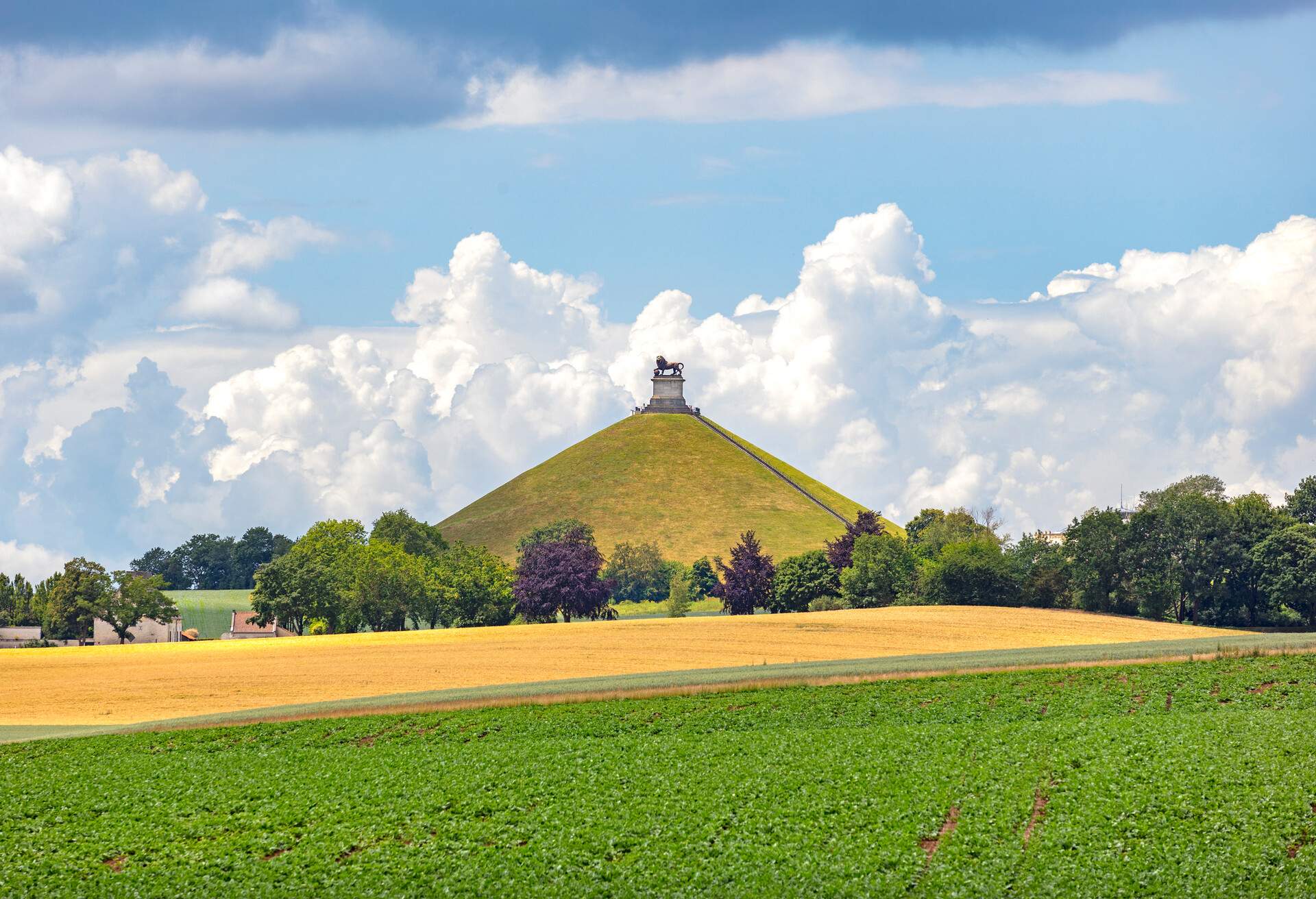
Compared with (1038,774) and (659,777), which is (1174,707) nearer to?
(1038,774)

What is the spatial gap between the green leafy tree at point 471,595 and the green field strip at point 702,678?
63575mm

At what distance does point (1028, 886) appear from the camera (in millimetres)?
29188

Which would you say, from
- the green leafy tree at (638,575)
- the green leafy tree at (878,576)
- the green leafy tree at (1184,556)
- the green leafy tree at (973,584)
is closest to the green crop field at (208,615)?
the green leafy tree at (638,575)

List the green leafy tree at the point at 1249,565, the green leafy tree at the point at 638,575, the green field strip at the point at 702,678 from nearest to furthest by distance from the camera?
the green field strip at the point at 702,678 → the green leafy tree at the point at 1249,565 → the green leafy tree at the point at 638,575

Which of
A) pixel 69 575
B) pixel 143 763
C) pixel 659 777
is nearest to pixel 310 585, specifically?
pixel 69 575

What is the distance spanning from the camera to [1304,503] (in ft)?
518

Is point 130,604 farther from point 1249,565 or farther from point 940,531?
point 1249,565

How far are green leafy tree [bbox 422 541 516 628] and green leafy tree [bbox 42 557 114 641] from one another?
33454 mm

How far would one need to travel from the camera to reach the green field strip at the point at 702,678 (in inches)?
2179

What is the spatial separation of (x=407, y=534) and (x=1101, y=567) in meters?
97.7

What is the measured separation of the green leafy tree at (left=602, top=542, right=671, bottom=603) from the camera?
188875 millimetres

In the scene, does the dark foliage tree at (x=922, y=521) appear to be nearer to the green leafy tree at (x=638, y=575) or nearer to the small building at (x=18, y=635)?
the green leafy tree at (x=638, y=575)

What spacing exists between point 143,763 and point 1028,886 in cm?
3010

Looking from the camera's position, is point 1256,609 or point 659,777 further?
point 1256,609
